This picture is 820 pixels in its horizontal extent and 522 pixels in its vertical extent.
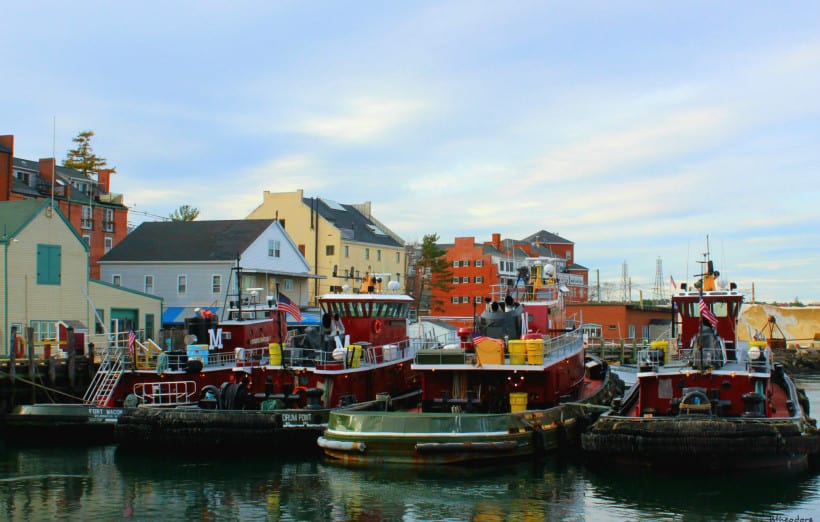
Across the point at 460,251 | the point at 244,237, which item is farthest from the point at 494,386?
the point at 460,251

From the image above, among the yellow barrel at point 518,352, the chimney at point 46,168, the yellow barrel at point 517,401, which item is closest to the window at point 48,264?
the chimney at point 46,168

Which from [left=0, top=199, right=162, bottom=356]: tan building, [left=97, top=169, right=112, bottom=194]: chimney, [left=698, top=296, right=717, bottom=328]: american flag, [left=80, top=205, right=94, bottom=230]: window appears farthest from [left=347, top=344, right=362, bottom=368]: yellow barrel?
[left=97, top=169, right=112, bottom=194]: chimney

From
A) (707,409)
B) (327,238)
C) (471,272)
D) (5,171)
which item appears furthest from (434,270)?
(707,409)

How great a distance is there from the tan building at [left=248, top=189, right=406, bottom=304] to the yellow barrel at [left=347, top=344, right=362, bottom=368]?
3730 cm

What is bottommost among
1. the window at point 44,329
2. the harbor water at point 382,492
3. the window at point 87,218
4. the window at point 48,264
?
the harbor water at point 382,492

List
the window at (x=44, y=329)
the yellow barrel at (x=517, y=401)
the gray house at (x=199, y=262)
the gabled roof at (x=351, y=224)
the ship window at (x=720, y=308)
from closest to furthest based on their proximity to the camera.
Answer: the yellow barrel at (x=517, y=401) < the ship window at (x=720, y=308) < the window at (x=44, y=329) < the gray house at (x=199, y=262) < the gabled roof at (x=351, y=224)

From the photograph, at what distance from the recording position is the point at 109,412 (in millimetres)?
27859

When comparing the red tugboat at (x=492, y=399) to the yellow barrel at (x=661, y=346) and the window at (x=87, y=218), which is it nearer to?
the yellow barrel at (x=661, y=346)

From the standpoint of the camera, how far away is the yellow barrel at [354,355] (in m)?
27.9

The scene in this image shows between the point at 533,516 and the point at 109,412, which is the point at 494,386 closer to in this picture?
the point at 533,516

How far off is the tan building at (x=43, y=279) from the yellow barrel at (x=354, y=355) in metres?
15.5

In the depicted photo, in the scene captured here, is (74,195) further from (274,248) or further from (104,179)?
(274,248)

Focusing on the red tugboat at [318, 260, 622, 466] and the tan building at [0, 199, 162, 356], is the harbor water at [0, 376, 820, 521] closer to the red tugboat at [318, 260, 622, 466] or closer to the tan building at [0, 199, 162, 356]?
the red tugboat at [318, 260, 622, 466]

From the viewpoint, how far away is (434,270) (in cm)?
8344
